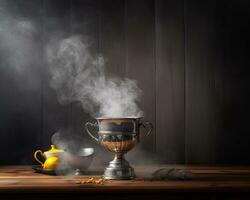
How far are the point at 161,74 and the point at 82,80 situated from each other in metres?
0.48

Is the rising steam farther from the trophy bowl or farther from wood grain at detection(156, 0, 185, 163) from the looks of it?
the trophy bowl

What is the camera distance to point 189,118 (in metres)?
2.60

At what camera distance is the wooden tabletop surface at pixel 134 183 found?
5.60ft

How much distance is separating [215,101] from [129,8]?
78cm

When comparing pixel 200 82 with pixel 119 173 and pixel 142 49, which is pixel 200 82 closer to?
pixel 142 49

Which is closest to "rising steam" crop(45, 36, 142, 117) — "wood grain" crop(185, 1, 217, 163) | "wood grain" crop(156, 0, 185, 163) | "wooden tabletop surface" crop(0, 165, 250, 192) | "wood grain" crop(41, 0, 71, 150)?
"wood grain" crop(41, 0, 71, 150)

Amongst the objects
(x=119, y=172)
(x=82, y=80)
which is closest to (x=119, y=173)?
(x=119, y=172)

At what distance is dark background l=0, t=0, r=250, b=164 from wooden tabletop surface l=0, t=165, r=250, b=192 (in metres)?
0.39

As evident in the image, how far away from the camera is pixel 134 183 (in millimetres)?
1812

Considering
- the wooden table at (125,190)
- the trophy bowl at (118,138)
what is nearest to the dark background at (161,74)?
the trophy bowl at (118,138)

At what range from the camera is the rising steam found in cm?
259

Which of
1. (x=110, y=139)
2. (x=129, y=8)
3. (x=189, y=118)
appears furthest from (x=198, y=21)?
(x=110, y=139)

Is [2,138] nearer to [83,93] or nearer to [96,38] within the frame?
[83,93]

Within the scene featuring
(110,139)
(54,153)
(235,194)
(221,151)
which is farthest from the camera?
(221,151)
